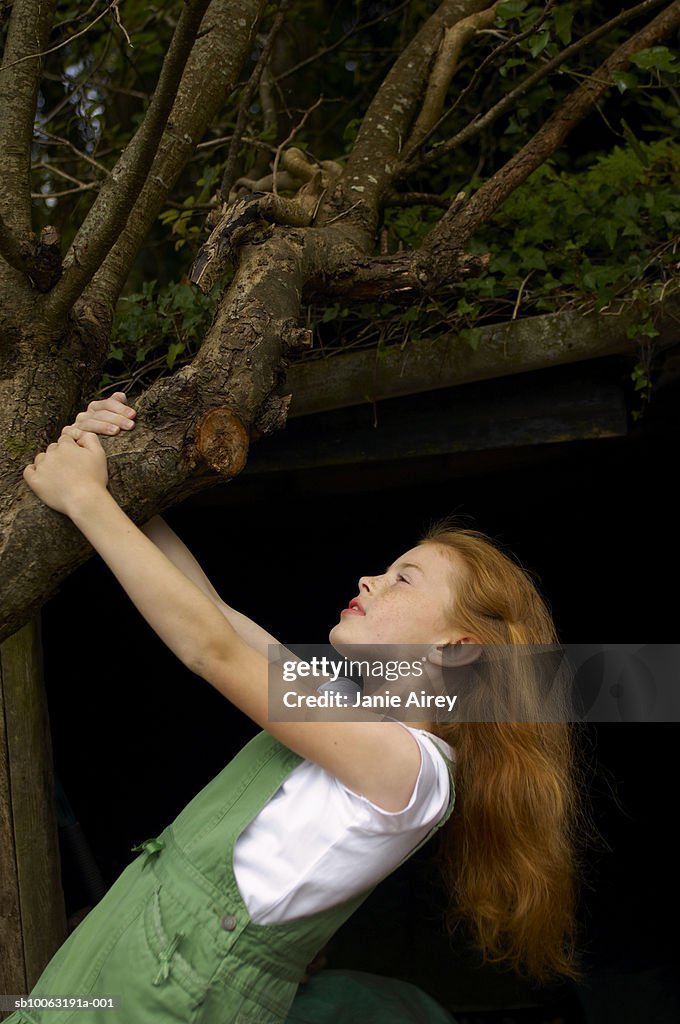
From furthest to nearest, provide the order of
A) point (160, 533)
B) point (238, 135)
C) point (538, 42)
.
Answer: point (238, 135) → point (538, 42) → point (160, 533)

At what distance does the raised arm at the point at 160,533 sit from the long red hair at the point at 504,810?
14.9 inches

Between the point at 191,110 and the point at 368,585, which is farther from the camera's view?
the point at 191,110

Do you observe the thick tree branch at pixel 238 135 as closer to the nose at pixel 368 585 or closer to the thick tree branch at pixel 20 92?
the thick tree branch at pixel 20 92

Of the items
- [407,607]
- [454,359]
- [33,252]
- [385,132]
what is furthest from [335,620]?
[33,252]

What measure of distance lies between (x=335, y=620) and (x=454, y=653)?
311 centimetres

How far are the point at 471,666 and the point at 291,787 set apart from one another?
1.24 feet

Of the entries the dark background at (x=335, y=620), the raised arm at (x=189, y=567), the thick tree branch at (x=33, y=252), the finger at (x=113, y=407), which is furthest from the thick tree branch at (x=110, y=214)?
the dark background at (x=335, y=620)

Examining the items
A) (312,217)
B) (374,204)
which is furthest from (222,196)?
(374,204)

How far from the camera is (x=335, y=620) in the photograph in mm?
4625

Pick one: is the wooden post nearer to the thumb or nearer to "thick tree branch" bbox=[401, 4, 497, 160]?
the thumb

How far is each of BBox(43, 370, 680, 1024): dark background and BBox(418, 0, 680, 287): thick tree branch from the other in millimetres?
1436

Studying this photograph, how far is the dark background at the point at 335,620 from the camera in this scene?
3855mm

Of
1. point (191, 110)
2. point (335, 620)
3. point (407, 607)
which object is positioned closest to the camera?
point (407, 607)

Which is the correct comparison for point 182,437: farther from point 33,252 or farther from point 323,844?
point 323,844
